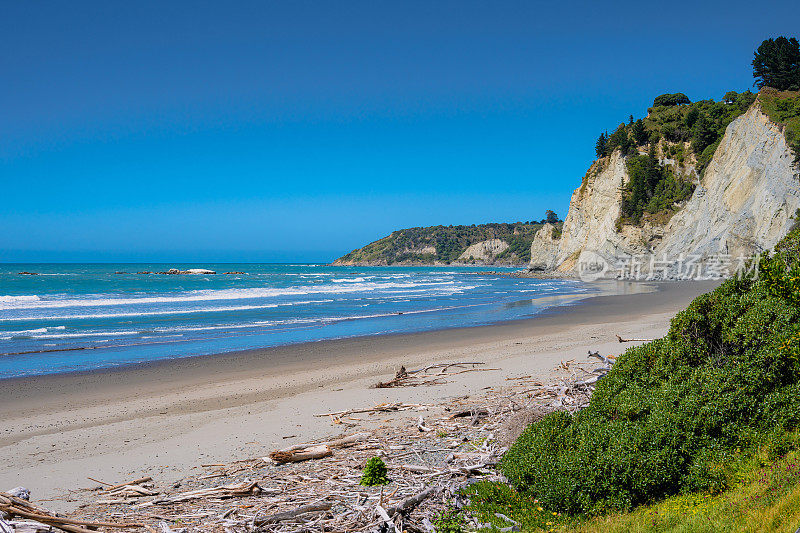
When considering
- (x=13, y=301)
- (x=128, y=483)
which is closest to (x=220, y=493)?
(x=128, y=483)

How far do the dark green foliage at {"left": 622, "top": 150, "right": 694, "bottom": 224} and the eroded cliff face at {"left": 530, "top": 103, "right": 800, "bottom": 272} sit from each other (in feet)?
4.91

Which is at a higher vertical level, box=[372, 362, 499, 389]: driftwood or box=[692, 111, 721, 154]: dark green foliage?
box=[692, 111, 721, 154]: dark green foliage

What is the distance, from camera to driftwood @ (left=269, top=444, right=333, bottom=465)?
620 cm

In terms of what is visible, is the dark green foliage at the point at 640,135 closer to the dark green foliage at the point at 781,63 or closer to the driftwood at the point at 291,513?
the dark green foliage at the point at 781,63

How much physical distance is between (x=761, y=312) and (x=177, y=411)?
9.69m

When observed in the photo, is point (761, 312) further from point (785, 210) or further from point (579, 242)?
point (579, 242)

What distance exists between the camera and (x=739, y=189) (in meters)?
44.2

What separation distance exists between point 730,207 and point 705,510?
1991 inches

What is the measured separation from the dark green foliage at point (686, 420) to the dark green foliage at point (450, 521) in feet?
2.23

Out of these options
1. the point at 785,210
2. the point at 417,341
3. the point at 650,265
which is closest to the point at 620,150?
the point at 650,265

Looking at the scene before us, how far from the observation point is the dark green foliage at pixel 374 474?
5.23 meters

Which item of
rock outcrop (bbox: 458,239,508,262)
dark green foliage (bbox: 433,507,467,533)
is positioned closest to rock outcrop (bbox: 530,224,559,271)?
rock outcrop (bbox: 458,239,508,262)

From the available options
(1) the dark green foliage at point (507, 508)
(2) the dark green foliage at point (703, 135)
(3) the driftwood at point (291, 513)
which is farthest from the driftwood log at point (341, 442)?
(2) the dark green foliage at point (703, 135)

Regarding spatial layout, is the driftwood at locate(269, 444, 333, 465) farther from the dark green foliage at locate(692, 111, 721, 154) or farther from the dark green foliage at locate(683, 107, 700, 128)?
the dark green foliage at locate(683, 107, 700, 128)
